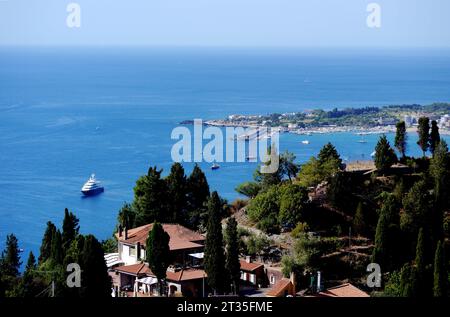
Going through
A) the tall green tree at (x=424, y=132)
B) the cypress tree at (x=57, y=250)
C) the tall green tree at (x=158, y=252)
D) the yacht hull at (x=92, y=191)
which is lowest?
the yacht hull at (x=92, y=191)

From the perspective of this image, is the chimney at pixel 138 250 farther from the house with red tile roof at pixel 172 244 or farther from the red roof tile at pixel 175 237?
the red roof tile at pixel 175 237

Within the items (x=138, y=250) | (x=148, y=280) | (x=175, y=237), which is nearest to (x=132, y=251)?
(x=138, y=250)

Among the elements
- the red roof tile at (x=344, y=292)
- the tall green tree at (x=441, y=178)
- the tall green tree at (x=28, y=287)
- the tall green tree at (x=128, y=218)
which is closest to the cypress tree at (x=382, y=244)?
the red roof tile at (x=344, y=292)

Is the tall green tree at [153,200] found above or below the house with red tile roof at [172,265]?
above

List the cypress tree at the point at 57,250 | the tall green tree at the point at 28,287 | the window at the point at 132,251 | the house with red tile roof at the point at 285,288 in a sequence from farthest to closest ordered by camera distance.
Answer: the window at the point at 132,251, the cypress tree at the point at 57,250, the house with red tile roof at the point at 285,288, the tall green tree at the point at 28,287

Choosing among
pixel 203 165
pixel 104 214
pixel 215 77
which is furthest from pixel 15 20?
pixel 104 214

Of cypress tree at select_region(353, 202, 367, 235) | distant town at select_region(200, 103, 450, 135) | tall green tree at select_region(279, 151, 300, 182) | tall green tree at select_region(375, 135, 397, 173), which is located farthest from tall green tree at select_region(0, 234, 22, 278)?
distant town at select_region(200, 103, 450, 135)

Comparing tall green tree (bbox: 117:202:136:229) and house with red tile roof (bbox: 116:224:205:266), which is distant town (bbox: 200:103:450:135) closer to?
tall green tree (bbox: 117:202:136:229)
